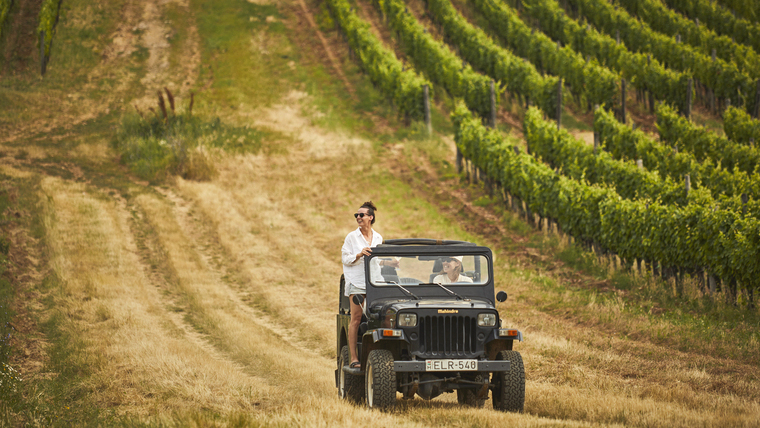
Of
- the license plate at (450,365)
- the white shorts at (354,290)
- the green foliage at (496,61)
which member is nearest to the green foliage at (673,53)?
the green foliage at (496,61)

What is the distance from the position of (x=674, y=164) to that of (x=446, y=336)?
19.5 metres

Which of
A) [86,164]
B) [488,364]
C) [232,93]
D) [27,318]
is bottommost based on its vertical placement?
[27,318]

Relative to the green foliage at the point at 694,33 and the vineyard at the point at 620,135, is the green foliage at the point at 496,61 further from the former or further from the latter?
the green foliage at the point at 694,33

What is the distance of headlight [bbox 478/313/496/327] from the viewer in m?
7.22

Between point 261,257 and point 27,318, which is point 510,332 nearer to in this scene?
point 27,318

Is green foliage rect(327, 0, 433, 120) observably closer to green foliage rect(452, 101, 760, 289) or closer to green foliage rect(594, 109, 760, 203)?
green foliage rect(452, 101, 760, 289)

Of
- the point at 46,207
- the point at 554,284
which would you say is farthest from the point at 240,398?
the point at 46,207

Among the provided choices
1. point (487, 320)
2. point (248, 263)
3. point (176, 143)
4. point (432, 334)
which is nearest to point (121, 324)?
point (248, 263)

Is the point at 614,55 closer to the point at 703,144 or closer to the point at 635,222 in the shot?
the point at 703,144

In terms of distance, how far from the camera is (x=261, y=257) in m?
20.9

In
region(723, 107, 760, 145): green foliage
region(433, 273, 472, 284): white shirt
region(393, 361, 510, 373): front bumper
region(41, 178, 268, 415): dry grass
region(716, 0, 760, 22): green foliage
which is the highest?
region(716, 0, 760, 22): green foliage

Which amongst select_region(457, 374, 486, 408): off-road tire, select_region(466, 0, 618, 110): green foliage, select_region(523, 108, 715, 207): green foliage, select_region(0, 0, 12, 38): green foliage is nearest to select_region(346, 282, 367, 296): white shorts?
select_region(457, 374, 486, 408): off-road tire

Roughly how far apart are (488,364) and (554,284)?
11007 millimetres

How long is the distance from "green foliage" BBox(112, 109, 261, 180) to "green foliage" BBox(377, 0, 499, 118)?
38.3 feet
